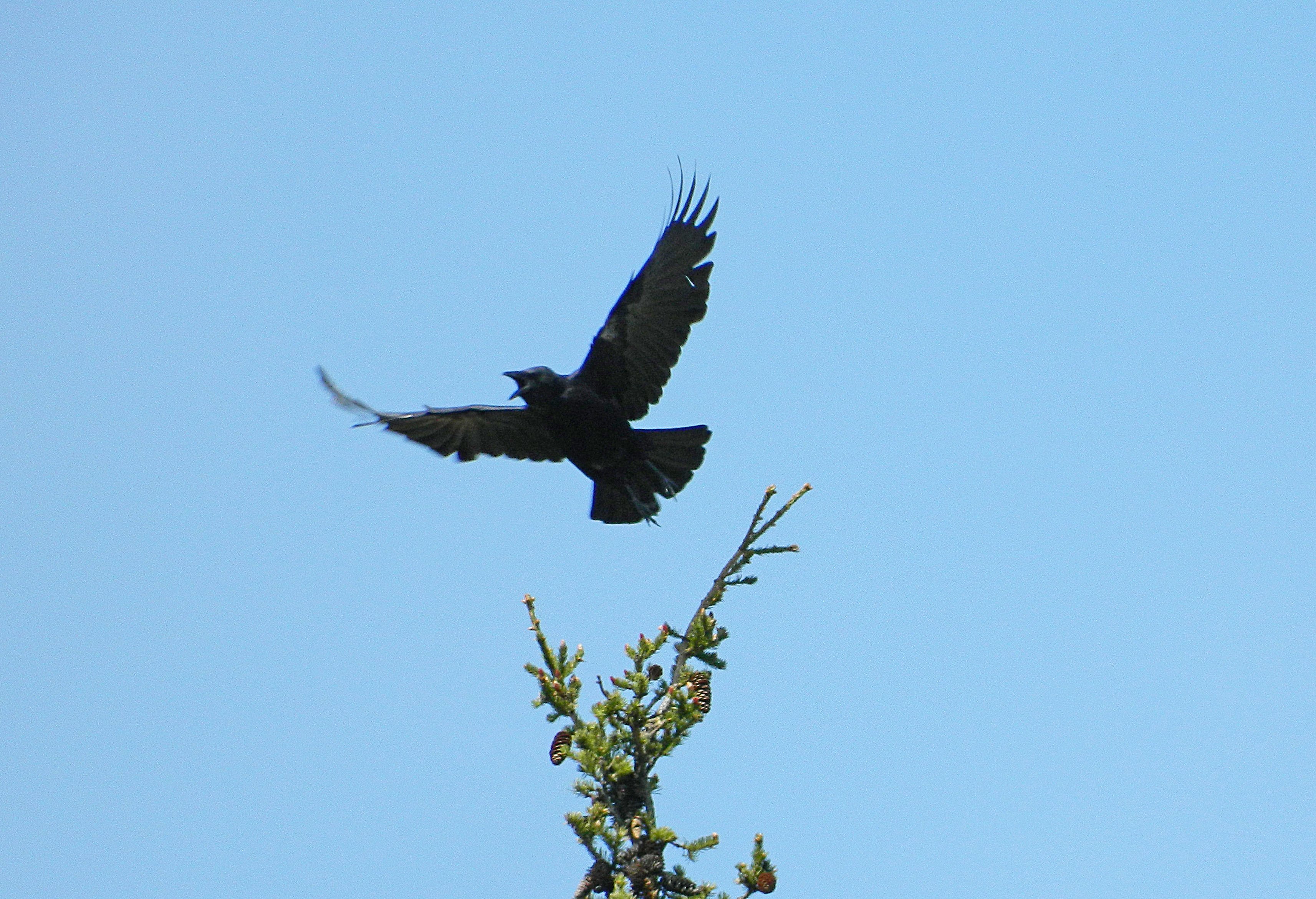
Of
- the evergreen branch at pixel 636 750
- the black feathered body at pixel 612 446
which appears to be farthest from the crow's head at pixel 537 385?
the evergreen branch at pixel 636 750

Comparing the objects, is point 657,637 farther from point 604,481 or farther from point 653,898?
point 604,481

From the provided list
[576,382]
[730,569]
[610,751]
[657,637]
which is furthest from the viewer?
[576,382]

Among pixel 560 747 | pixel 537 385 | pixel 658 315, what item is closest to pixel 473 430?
pixel 537 385

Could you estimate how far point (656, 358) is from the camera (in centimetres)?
754

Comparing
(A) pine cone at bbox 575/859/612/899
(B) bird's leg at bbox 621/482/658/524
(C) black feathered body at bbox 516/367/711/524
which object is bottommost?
(A) pine cone at bbox 575/859/612/899

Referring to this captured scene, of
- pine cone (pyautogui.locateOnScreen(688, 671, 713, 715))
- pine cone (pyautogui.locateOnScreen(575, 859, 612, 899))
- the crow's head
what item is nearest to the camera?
pine cone (pyautogui.locateOnScreen(575, 859, 612, 899))

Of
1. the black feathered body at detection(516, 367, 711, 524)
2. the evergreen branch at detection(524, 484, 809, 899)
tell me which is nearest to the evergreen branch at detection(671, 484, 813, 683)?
the evergreen branch at detection(524, 484, 809, 899)

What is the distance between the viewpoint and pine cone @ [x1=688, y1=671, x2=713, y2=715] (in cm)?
461

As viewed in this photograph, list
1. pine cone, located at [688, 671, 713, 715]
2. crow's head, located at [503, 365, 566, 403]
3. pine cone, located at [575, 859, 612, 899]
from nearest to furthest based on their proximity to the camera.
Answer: pine cone, located at [575, 859, 612, 899] < pine cone, located at [688, 671, 713, 715] < crow's head, located at [503, 365, 566, 403]

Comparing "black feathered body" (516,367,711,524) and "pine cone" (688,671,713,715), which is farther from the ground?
"black feathered body" (516,367,711,524)

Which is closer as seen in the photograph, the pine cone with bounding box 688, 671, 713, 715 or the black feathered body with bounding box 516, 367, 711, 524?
the pine cone with bounding box 688, 671, 713, 715

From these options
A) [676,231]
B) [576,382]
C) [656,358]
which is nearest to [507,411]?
[576,382]

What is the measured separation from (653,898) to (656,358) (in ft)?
13.3

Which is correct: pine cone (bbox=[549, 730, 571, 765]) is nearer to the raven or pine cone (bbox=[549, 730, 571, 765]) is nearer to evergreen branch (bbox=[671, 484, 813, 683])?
evergreen branch (bbox=[671, 484, 813, 683])
